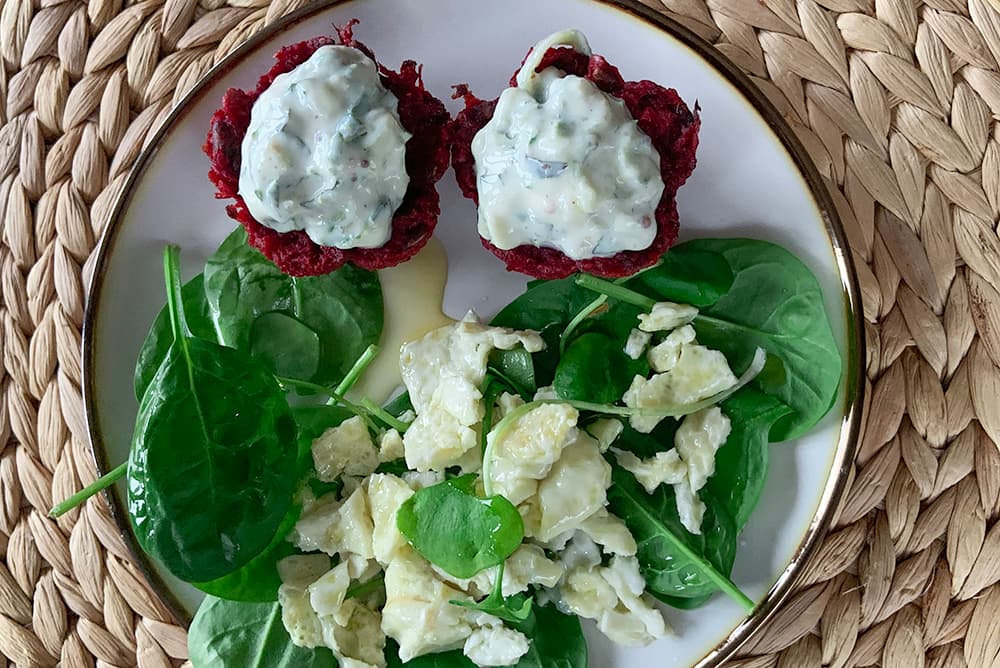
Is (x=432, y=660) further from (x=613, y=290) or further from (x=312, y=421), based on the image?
(x=613, y=290)

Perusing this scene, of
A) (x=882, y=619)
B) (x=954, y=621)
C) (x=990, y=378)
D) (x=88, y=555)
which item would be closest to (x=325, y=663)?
(x=88, y=555)

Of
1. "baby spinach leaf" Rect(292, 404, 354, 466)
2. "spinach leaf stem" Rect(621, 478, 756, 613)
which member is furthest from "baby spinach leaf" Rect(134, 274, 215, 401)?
"spinach leaf stem" Rect(621, 478, 756, 613)

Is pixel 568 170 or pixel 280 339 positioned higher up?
pixel 568 170

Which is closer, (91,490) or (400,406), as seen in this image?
(91,490)

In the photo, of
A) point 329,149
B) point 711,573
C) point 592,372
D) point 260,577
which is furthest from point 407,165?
point 711,573

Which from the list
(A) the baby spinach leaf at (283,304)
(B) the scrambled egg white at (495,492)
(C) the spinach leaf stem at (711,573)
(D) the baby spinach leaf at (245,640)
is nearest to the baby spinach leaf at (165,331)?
(A) the baby spinach leaf at (283,304)

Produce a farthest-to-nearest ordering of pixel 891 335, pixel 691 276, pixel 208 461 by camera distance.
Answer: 1. pixel 891 335
2. pixel 691 276
3. pixel 208 461

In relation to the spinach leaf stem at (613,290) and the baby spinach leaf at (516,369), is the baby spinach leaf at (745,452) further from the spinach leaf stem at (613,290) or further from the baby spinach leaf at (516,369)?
the baby spinach leaf at (516,369)
